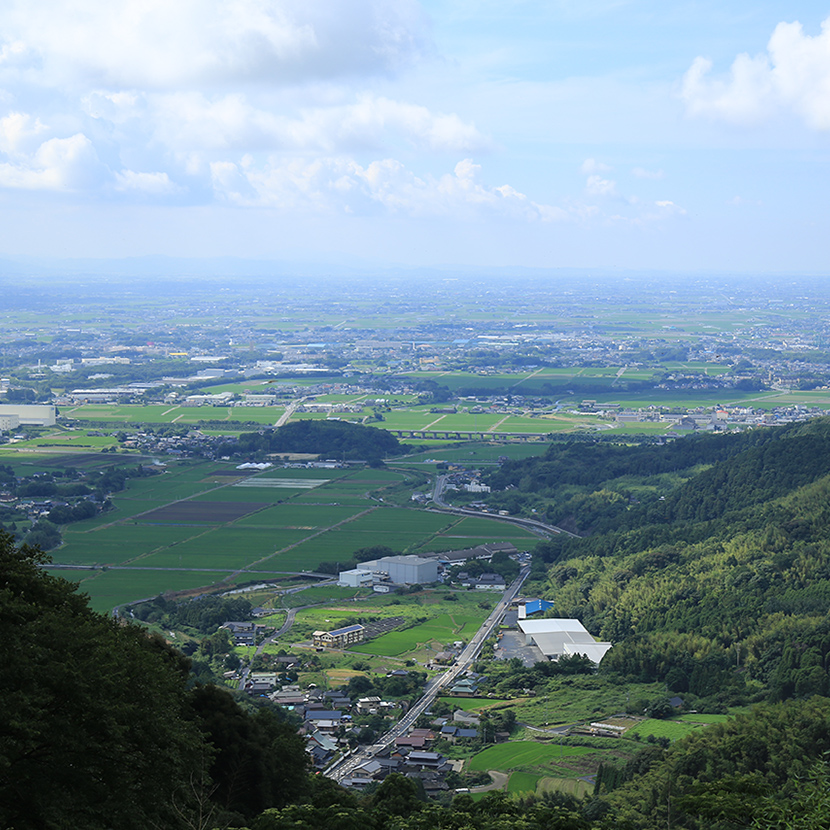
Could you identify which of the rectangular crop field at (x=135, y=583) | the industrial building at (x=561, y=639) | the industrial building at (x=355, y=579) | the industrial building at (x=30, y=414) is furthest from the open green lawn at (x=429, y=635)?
the industrial building at (x=30, y=414)

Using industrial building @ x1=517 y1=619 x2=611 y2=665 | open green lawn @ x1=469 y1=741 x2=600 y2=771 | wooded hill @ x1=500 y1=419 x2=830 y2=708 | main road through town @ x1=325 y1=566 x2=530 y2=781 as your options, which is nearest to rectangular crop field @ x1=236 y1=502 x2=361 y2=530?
wooded hill @ x1=500 y1=419 x2=830 y2=708

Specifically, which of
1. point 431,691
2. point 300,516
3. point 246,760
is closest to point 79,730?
point 246,760

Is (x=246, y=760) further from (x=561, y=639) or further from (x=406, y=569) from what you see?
(x=406, y=569)

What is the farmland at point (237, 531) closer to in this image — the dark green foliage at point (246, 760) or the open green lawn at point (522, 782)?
the open green lawn at point (522, 782)

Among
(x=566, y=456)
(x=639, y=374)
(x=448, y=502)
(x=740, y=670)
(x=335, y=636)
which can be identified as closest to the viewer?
(x=740, y=670)

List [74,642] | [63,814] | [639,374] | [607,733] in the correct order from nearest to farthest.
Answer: [63,814]
[74,642]
[607,733]
[639,374]

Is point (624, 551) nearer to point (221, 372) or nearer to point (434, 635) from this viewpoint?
point (434, 635)

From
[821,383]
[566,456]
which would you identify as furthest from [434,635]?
[821,383]
